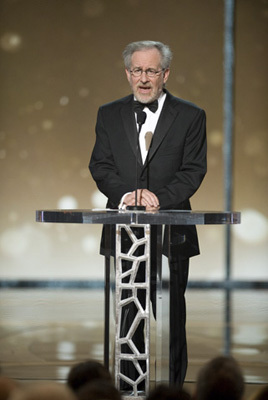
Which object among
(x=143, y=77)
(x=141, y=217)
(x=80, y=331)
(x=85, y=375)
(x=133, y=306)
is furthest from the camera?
(x=80, y=331)

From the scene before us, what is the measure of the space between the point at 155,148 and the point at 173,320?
735 millimetres

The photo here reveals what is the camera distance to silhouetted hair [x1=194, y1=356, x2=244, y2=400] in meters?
1.64

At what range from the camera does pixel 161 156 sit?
346 cm

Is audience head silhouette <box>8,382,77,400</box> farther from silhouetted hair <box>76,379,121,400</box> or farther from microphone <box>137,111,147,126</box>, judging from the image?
microphone <box>137,111,147,126</box>

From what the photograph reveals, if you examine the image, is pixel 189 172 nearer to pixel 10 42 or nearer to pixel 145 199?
pixel 145 199

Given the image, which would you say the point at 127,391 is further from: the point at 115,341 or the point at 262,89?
the point at 262,89

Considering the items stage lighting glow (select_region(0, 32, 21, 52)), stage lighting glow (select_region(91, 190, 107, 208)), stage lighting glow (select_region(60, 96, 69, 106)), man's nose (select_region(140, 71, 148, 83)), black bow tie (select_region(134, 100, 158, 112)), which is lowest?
stage lighting glow (select_region(91, 190, 107, 208))

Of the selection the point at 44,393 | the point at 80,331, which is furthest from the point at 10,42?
the point at 44,393

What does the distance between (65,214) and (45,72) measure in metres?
5.69

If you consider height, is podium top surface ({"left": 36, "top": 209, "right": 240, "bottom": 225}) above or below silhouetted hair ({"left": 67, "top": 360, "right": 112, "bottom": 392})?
above

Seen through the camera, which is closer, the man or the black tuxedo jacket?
the man

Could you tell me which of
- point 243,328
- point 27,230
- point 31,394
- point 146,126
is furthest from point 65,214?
point 27,230

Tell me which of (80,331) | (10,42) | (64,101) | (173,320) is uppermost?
(10,42)

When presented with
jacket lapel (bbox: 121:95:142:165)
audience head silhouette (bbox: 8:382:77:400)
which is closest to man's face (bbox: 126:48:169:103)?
jacket lapel (bbox: 121:95:142:165)
